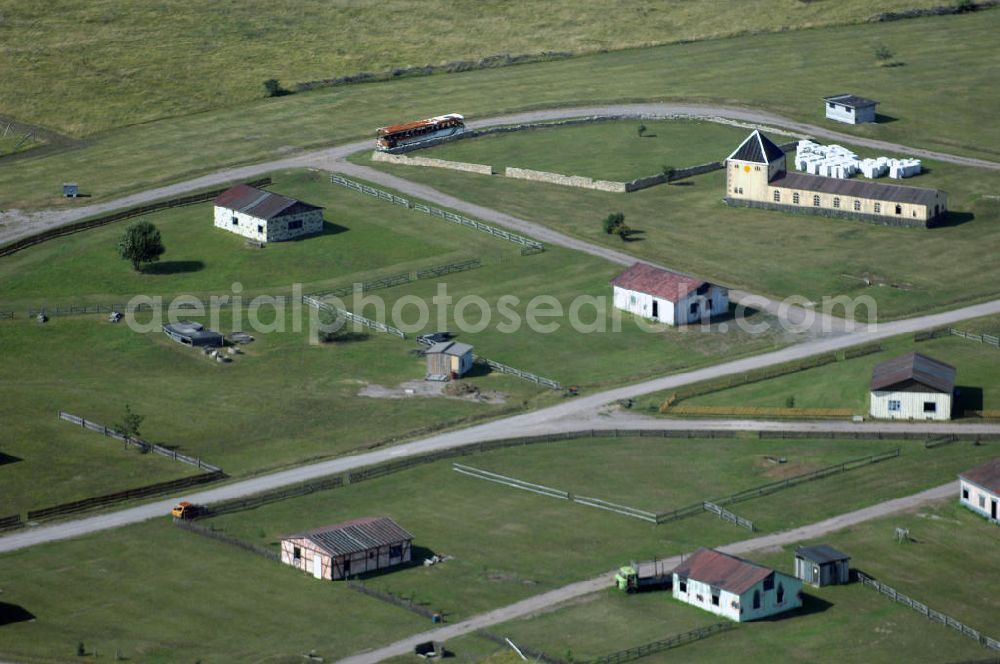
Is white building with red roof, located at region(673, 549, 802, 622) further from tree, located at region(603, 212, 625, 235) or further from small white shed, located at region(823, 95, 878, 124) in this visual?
small white shed, located at region(823, 95, 878, 124)

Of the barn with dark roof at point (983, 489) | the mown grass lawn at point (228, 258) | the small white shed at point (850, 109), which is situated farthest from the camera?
the small white shed at point (850, 109)

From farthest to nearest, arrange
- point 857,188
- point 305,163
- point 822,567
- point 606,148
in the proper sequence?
point 606,148 < point 305,163 < point 857,188 < point 822,567

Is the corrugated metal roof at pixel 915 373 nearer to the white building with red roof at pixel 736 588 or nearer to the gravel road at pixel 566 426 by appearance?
the gravel road at pixel 566 426

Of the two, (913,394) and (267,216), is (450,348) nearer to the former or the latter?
(913,394)

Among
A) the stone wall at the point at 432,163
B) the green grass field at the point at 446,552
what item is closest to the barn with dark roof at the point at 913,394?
the green grass field at the point at 446,552

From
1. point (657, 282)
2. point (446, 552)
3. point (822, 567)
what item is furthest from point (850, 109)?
point (446, 552)
